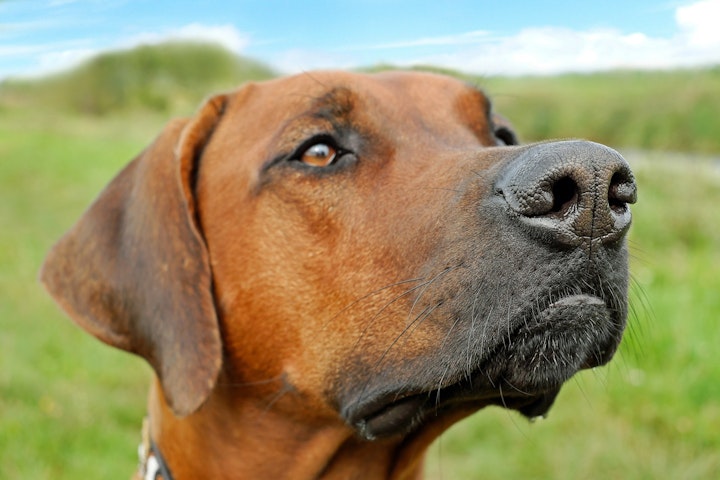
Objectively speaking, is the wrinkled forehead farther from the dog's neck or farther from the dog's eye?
the dog's neck

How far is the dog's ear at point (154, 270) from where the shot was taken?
2.97 metres

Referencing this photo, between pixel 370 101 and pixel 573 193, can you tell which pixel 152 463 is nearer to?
pixel 370 101

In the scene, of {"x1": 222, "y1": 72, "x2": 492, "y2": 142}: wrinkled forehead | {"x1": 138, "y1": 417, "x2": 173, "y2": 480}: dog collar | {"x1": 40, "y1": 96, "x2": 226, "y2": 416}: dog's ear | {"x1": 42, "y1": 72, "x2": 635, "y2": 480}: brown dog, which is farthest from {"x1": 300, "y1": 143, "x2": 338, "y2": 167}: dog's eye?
{"x1": 138, "y1": 417, "x2": 173, "y2": 480}: dog collar

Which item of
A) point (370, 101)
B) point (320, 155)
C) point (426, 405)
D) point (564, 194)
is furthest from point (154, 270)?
point (564, 194)

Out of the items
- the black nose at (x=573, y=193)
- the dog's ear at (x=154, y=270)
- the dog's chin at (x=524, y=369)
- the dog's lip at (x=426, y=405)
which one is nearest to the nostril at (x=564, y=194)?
the black nose at (x=573, y=193)

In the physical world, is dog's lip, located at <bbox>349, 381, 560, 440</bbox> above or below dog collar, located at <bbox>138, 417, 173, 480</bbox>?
above

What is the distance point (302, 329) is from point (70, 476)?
9.90ft

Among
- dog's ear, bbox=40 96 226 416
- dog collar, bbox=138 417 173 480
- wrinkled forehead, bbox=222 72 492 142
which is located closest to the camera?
dog's ear, bbox=40 96 226 416

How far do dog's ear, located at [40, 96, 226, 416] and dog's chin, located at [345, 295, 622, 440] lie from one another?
26.4 inches

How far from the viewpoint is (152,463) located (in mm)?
3283

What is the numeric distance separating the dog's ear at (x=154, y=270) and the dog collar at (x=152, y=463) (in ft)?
1.49

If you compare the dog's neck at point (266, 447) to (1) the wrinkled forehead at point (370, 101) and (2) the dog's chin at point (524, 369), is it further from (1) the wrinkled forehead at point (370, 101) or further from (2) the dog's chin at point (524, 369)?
(1) the wrinkled forehead at point (370, 101)

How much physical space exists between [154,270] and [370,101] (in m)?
1.07

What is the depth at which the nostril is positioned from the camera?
2166mm
